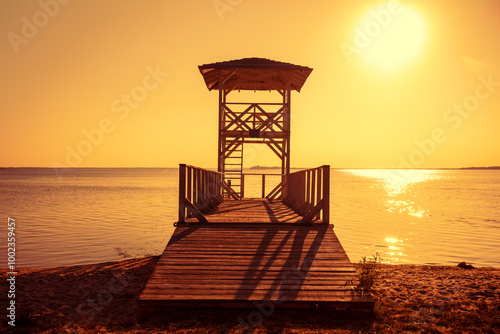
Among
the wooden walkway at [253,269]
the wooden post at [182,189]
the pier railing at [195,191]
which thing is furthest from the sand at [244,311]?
the pier railing at [195,191]

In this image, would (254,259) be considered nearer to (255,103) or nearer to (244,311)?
(244,311)

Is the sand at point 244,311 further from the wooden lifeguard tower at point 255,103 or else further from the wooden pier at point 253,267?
the wooden lifeguard tower at point 255,103

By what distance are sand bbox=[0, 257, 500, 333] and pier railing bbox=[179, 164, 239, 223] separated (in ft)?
6.75

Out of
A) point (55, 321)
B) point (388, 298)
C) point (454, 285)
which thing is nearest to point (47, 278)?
point (55, 321)

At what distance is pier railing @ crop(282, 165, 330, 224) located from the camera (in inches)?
382

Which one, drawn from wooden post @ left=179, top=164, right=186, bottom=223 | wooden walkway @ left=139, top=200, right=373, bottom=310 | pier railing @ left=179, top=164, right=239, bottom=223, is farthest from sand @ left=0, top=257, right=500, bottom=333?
pier railing @ left=179, top=164, right=239, bottom=223

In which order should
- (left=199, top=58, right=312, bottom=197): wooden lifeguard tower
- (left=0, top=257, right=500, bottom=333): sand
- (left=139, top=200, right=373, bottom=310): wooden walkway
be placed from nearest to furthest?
(left=0, top=257, right=500, bottom=333): sand < (left=139, top=200, right=373, bottom=310): wooden walkway < (left=199, top=58, right=312, bottom=197): wooden lifeguard tower

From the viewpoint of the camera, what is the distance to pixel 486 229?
2367 centimetres

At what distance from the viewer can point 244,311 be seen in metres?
6.74

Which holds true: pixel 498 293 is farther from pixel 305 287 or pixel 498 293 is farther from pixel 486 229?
pixel 486 229

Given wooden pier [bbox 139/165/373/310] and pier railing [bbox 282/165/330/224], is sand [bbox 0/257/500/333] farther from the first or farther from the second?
pier railing [bbox 282/165/330/224]

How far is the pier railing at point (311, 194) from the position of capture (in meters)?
9.70

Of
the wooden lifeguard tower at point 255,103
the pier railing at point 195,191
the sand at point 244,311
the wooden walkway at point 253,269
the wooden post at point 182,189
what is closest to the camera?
the sand at point 244,311

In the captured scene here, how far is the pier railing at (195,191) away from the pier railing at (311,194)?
2.61m
